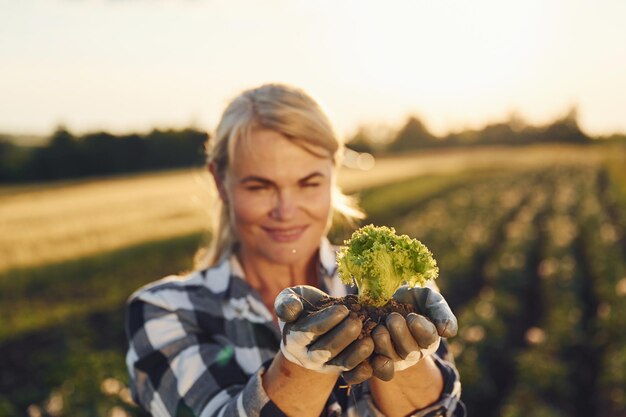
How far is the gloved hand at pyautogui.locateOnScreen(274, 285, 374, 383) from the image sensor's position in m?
1.62

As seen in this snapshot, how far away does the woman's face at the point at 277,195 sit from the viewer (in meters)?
2.38

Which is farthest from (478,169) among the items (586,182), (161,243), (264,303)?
(264,303)

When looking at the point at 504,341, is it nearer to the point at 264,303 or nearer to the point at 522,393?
the point at 522,393

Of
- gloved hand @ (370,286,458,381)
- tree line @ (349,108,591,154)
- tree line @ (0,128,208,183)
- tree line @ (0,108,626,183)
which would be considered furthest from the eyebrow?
tree line @ (349,108,591,154)

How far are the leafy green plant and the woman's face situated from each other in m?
0.52

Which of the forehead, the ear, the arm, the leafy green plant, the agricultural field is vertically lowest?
the agricultural field

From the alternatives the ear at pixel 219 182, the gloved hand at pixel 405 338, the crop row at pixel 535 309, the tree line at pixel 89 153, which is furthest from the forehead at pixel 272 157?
Result: the tree line at pixel 89 153

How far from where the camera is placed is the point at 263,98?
2457mm

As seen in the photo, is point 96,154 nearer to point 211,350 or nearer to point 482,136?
point 211,350

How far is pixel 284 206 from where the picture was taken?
243cm

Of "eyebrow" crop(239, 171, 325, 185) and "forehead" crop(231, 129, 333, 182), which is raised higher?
"forehead" crop(231, 129, 333, 182)

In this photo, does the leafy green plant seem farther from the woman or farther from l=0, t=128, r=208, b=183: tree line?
l=0, t=128, r=208, b=183: tree line

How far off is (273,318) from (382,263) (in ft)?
2.62

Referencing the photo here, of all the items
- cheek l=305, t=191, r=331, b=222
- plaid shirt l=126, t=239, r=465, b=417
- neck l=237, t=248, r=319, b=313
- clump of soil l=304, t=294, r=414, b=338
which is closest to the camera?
clump of soil l=304, t=294, r=414, b=338
